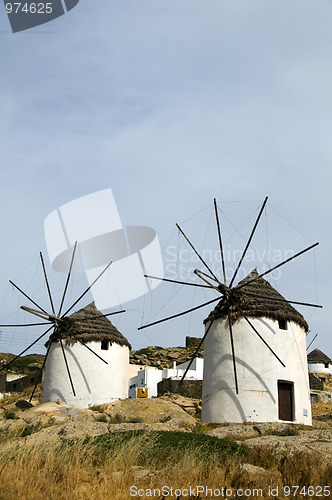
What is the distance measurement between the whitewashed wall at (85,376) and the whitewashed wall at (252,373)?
7053 millimetres

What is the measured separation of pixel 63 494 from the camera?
27.7 ft

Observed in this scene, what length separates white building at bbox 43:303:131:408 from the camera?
87.1ft

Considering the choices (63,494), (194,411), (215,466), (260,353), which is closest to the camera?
(63,494)

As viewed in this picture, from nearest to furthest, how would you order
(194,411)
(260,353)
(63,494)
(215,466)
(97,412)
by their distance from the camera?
(63,494)
(215,466)
(260,353)
(97,412)
(194,411)

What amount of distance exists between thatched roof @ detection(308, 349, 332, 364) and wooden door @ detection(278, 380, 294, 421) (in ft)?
81.2

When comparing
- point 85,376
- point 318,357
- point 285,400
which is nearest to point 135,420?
point 285,400

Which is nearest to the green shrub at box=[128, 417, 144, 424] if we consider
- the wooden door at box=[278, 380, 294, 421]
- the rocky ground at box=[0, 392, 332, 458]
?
the rocky ground at box=[0, 392, 332, 458]

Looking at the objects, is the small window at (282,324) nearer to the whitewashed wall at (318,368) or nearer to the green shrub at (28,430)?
the green shrub at (28,430)

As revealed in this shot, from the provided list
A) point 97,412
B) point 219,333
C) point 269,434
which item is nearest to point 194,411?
point 97,412

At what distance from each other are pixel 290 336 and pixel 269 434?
4631 millimetres

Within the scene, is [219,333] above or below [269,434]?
above

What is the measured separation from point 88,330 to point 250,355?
32.9 ft

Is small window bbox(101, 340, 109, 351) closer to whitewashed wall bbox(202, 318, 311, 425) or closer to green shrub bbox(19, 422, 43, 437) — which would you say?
whitewashed wall bbox(202, 318, 311, 425)

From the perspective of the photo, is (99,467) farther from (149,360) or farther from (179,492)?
(149,360)
